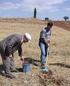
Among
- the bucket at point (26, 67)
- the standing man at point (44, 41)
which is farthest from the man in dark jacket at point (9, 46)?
the standing man at point (44, 41)

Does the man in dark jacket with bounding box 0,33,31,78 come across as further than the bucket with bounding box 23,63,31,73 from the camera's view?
No

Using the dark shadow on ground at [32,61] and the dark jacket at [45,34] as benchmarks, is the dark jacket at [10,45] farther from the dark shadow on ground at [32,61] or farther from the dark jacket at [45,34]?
the dark shadow on ground at [32,61]

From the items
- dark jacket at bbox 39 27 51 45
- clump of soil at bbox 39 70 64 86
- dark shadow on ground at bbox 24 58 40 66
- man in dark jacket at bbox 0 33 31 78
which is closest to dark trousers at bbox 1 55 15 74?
man in dark jacket at bbox 0 33 31 78

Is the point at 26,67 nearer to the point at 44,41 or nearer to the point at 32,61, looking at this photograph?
the point at 44,41

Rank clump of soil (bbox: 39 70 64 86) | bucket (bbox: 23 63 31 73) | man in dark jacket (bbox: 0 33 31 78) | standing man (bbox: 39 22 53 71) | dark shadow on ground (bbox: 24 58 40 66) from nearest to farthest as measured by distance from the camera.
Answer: man in dark jacket (bbox: 0 33 31 78), clump of soil (bbox: 39 70 64 86), bucket (bbox: 23 63 31 73), standing man (bbox: 39 22 53 71), dark shadow on ground (bbox: 24 58 40 66)

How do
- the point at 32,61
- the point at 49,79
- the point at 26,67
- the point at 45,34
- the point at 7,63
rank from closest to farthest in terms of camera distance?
the point at 7,63 < the point at 49,79 < the point at 26,67 < the point at 45,34 < the point at 32,61

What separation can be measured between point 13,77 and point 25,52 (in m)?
6.03

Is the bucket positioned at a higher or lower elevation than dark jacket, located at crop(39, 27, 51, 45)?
lower

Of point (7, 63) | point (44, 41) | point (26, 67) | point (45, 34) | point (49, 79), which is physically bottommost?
A: point (49, 79)

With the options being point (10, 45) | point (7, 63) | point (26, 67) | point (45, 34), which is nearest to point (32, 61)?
point (45, 34)

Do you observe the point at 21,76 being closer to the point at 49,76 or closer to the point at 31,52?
the point at 49,76

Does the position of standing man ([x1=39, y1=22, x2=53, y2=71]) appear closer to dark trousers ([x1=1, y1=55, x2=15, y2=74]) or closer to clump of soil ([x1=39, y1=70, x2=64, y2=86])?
clump of soil ([x1=39, y1=70, x2=64, y2=86])

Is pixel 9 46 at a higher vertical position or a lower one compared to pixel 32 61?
higher


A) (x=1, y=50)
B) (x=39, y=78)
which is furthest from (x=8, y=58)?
(x=39, y=78)
